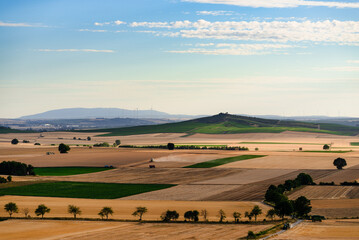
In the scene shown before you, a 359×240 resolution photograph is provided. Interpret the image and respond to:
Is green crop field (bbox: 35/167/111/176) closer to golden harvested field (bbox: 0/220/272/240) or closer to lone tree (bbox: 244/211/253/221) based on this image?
golden harvested field (bbox: 0/220/272/240)

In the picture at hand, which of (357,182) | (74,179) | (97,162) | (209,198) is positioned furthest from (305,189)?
(97,162)

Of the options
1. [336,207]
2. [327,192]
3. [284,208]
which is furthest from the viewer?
[327,192]

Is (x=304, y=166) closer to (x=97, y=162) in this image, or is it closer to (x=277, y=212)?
(x=97, y=162)

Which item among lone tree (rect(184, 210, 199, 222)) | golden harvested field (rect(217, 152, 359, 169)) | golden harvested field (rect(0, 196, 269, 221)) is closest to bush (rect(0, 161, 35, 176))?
golden harvested field (rect(0, 196, 269, 221))

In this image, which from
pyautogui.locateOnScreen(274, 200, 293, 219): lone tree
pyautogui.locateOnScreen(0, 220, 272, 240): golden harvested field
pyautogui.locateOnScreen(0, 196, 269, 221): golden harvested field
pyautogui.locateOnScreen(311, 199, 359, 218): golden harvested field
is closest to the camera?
pyautogui.locateOnScreen(0, 220, 272, 240): golden harvested field

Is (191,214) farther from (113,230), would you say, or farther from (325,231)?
(325,231)

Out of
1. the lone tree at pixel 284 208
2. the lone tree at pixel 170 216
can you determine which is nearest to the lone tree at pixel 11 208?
the lone tree at pixel 170 216

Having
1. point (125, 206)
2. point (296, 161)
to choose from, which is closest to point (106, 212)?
point (125, 206)
